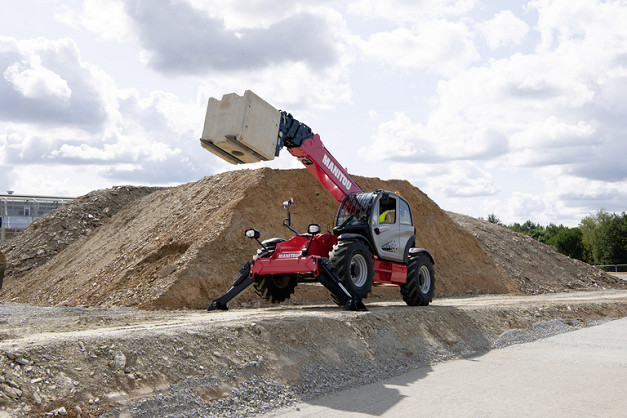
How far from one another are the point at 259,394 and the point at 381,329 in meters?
4.29

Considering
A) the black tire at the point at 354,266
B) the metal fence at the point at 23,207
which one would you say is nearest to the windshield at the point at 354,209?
the black tire at the point at 354,266

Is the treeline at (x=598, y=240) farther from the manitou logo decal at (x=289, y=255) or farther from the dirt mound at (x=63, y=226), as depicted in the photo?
the manitou logo decal at (x=289, y=255)

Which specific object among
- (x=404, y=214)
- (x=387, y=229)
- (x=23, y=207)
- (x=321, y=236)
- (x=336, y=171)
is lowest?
(x=321, y=236)

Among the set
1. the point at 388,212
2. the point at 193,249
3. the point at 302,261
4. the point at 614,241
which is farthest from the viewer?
the point at 614,241

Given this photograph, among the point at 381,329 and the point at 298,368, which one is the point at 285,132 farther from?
the point at 298,368

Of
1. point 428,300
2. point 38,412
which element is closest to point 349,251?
point 428,300

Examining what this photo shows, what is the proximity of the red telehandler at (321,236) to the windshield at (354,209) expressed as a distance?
2cm

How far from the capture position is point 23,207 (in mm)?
33125

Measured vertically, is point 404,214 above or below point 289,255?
above

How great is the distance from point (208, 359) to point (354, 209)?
24.5 feet

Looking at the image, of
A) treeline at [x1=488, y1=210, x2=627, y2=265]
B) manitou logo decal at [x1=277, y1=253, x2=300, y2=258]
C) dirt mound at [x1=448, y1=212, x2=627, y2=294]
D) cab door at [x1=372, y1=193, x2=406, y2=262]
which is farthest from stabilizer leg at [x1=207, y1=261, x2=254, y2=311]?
treeline at [x1=488, y1=210, x2=627, y2=265]

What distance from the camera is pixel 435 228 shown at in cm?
2947

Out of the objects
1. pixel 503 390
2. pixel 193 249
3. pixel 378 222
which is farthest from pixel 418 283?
pixel 193 249

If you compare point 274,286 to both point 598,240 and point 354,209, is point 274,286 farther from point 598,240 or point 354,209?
point 598,240
